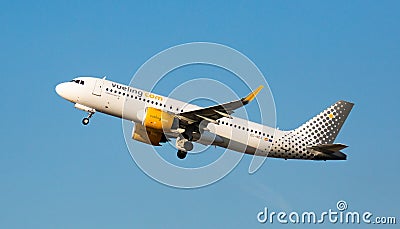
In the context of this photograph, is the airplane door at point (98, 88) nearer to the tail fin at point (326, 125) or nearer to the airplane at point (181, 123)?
the airplane at point (181, 123)

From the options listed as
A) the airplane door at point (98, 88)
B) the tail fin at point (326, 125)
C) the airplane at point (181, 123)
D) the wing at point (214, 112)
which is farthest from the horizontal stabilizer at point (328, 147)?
the airplane door at point (98, 88)

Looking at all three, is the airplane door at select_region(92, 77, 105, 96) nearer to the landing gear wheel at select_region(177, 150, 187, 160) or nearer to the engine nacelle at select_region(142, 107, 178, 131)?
the engine nacelle at select_region(142, 107, 178, 131)

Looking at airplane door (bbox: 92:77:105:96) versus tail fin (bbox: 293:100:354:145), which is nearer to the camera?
airplane door (bbox: 92:77:105:96)

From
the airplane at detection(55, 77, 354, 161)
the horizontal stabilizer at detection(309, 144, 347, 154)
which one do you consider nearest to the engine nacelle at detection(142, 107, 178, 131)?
the airplane at detection(55, 77, 354, 161)

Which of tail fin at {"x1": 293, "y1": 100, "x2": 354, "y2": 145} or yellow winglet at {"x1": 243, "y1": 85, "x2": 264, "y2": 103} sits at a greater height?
tail fin at {"x1": 293, "y1": 100, "x2": 354, "y2": 145}

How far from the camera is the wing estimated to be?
2601 inches

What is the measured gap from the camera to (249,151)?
2980 inches

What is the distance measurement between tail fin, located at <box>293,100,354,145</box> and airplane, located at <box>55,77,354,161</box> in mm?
1857

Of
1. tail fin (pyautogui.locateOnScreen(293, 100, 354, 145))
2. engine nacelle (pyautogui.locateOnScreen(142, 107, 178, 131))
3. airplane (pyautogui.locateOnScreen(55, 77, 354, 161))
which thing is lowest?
engine nacelle (pyautogui.locateOnScreen(142, 107, 178, 131))

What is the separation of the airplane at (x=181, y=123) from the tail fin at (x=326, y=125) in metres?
1.86

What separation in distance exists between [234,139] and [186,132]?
15.0 feet

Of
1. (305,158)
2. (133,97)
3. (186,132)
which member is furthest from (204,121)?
(305,158)

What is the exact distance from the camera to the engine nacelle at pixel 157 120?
6994cm

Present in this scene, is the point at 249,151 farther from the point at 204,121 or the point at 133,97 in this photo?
the point at 133,97
